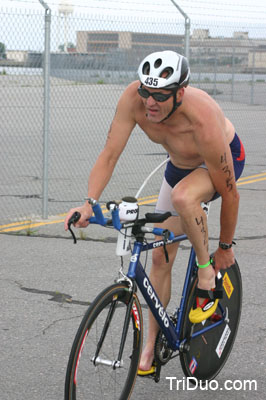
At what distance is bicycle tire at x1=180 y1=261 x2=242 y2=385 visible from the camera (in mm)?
4246

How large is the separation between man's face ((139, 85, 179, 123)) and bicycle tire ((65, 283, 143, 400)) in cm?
84

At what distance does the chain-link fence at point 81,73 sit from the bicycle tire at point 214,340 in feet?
13.8

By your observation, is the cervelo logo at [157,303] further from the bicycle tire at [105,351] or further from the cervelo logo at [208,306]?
the cervelo logo at [208,306]

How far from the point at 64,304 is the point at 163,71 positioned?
250cm

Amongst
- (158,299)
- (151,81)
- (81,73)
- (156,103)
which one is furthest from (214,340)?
(81,73)

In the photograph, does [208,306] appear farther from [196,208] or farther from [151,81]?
[151,81]

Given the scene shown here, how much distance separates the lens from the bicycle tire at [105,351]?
340 cm

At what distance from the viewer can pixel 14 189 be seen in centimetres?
1029

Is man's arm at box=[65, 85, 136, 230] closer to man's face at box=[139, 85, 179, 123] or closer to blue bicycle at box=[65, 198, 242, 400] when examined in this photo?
man's face at box=[139, 85, 179, 123]

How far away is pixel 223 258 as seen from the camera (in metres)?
4.21

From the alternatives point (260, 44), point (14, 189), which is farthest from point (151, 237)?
point (260, 44)

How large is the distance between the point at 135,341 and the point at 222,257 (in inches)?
29.8

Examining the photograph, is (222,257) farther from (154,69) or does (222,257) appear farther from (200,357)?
(154,69)

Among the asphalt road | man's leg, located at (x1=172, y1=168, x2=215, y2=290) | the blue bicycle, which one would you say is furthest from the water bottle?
the asphalt road
